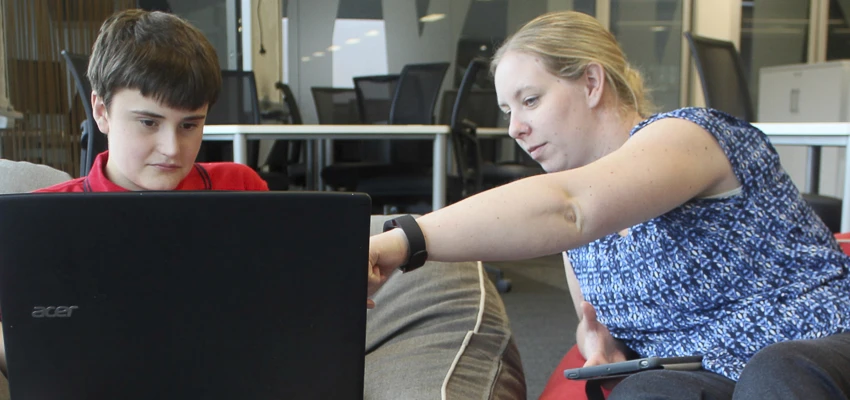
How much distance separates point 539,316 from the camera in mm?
3211

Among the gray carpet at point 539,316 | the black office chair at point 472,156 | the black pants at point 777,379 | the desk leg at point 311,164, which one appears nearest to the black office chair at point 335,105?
the desk leg at point 311,164

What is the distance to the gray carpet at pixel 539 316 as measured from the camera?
252 centimetres

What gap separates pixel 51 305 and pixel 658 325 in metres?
0.78

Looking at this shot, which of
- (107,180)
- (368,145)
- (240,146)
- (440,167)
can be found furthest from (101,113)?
(368,145)

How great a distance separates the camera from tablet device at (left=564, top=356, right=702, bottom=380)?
94 centimetres

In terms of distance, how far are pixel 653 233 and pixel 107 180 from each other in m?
0.84

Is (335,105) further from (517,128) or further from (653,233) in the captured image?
(653,233)

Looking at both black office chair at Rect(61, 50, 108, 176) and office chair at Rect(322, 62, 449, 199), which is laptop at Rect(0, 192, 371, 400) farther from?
office chair at Rect(322, 62, 449, 199)

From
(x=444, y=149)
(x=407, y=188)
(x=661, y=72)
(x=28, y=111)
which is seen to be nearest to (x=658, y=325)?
(x=444, y=149)

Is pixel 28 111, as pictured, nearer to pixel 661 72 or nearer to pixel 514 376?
pixel 514 376

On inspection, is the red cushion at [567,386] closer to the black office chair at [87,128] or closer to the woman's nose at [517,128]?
the woman's nose at [517,128]

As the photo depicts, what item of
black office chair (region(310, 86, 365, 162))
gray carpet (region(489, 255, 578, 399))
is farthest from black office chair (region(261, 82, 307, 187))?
gray carpet (region(489, 255, 578, 399))

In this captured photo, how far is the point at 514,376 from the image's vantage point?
138 centimetres

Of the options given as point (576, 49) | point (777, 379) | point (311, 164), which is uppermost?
point (576, 49)
